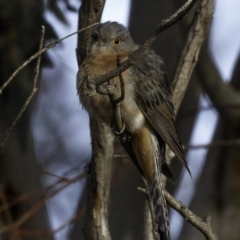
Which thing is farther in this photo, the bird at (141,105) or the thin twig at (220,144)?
the thin twig at (220,144)

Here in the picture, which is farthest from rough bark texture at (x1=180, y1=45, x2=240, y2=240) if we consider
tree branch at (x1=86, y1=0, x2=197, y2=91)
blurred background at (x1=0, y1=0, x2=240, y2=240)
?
tree branch at (x1=86, y1=0, x2=197, y2=91)

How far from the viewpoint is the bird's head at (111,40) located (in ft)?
17.3

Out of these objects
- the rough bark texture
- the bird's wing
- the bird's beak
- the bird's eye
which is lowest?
the rough bark texture

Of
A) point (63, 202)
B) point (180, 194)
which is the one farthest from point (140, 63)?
point (63, 202)

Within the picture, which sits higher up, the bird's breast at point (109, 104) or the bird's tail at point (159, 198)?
the bird's breast at point (109, 104)

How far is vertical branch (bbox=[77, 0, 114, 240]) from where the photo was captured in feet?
16.8

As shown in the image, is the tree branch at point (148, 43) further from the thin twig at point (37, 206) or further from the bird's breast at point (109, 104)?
the thin twig at point (37, 206)

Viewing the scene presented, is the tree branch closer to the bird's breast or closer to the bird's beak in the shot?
the bird's breast

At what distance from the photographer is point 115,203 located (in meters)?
6.85

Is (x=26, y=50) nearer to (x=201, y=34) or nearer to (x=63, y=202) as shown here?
(x=201, y=34)

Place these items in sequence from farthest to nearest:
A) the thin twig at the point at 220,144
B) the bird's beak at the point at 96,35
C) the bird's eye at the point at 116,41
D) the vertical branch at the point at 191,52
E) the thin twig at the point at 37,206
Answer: the thin twig at the point at 220,144 → the thin twig at the point at 37,206 → the vertical branch at the point at 191,52 → the bird's eye at the point at 116,41 → the bird's beak at the point at 96,35

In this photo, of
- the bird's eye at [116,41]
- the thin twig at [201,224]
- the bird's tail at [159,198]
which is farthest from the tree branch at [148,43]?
the bird's eye at [116,41]

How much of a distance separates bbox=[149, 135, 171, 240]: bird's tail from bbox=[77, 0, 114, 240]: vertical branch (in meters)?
0.38

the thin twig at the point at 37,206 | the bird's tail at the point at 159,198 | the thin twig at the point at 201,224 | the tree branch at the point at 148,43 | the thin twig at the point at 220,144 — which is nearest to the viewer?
the tree branch at the point at 148,43
